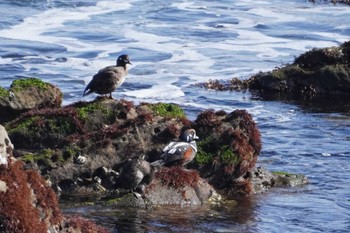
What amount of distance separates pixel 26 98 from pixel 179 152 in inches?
141

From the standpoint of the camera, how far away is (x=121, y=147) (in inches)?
484

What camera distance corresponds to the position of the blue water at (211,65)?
11.7m

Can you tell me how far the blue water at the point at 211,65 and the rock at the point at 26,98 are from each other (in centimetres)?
365

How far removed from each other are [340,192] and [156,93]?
8918mm

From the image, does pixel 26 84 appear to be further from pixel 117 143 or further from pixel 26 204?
pixel 26 204

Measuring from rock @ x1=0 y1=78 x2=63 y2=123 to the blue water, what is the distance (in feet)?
12.0

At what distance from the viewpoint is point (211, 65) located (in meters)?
25.7

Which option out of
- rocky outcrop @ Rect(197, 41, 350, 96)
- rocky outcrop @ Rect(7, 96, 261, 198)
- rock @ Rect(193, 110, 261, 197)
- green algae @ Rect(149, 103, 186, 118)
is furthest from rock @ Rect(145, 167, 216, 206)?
rocky outcrop @ Rect(197, 41, 350, 96)

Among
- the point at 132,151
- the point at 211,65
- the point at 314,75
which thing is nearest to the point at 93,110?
the point at 132,151

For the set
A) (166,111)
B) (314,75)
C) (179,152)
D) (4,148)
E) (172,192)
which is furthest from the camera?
(314,75)

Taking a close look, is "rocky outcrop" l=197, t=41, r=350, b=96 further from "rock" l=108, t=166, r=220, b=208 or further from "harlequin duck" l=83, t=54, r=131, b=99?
"rock" l=108, t=166, r=220, b=208

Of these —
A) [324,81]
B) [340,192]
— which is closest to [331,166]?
[340,192]

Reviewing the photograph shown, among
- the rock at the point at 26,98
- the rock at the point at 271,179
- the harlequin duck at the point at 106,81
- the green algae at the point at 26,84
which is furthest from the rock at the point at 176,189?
→ the green algae at the point at 26,84

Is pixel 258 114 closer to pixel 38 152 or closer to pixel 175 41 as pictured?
pixel 38 152
